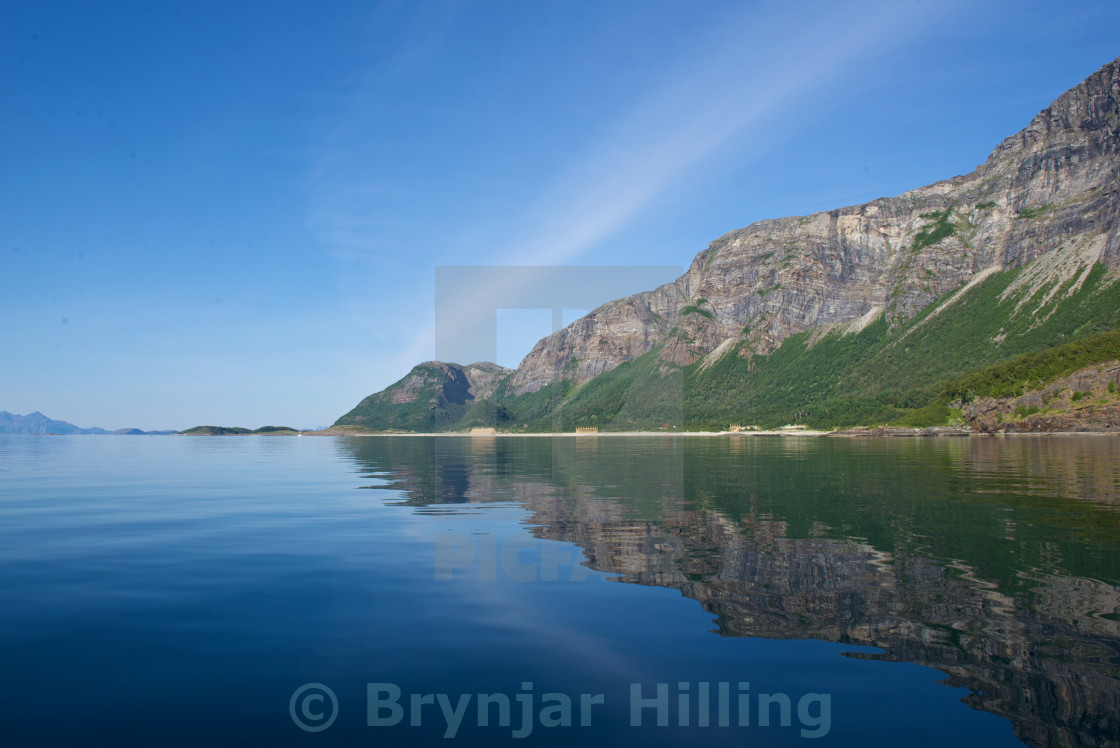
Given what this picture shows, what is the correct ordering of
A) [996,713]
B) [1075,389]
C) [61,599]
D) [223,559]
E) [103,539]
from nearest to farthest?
[996,713] < [61,599] < [223,559] < [103,539] < [1075,389]

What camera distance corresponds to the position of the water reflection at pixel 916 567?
437 inches

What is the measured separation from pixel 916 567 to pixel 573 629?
40.3 feet

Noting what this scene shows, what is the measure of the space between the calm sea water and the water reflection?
0.32ft

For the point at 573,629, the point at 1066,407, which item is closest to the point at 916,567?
the point at 573,629

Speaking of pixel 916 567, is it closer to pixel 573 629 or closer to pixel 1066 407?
pixel 573 629

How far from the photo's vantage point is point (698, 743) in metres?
9.16

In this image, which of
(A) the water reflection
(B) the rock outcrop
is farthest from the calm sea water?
(B) the rock outcrop

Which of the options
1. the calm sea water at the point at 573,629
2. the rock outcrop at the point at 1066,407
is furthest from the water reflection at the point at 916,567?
the rock outcrop at the point at 1066,407

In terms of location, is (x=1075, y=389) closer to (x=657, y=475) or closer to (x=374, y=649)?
(x=657, y=475)

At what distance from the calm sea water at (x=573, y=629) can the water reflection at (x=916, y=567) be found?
0.10 meters

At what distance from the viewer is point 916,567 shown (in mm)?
18797

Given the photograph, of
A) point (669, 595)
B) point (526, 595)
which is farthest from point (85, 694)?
point (669, 595)

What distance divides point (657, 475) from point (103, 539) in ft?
139

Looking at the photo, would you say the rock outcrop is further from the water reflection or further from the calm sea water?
the calm sea water
